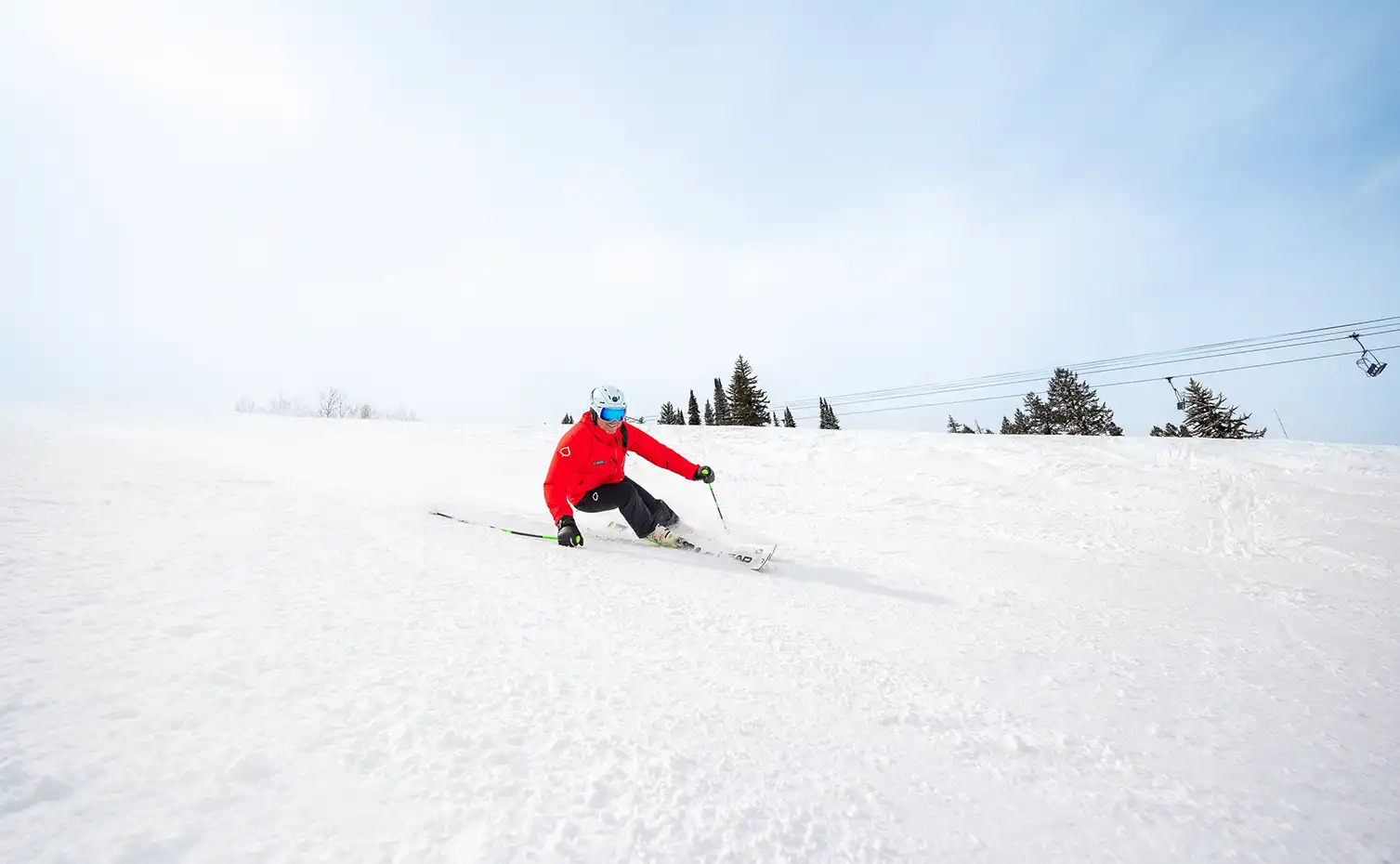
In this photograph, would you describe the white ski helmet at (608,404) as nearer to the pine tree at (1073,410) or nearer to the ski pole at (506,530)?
the ski pole at (506,530)

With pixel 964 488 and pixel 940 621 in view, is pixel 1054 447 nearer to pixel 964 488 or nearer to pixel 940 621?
pixel 964 488

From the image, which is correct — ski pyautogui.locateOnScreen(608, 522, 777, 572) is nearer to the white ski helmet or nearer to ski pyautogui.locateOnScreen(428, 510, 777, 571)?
ski pyautogui.locateOnScreen(428, 510, 777, 571)

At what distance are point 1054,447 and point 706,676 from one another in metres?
11.8

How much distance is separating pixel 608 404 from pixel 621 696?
184 inches

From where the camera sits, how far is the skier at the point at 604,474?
6.31 metres

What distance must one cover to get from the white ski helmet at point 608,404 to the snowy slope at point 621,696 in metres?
1.72

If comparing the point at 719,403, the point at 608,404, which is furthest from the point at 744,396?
the point at 608,404

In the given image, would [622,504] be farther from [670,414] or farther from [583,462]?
[670,414]

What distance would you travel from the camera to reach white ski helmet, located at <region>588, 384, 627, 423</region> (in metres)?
6.72

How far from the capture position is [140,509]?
13.3 feet

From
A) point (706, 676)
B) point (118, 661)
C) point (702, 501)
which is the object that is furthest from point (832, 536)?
point (118, 661)

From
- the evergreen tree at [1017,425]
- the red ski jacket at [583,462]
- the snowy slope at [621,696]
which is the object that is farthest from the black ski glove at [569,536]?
the evergreen tree at [1017,425]

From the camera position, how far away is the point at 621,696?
7.78ft

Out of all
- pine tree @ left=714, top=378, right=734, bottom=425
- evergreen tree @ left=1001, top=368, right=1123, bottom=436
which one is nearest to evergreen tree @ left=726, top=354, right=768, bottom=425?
pine tree @ left=714, top=378, right=734, bottom=425
